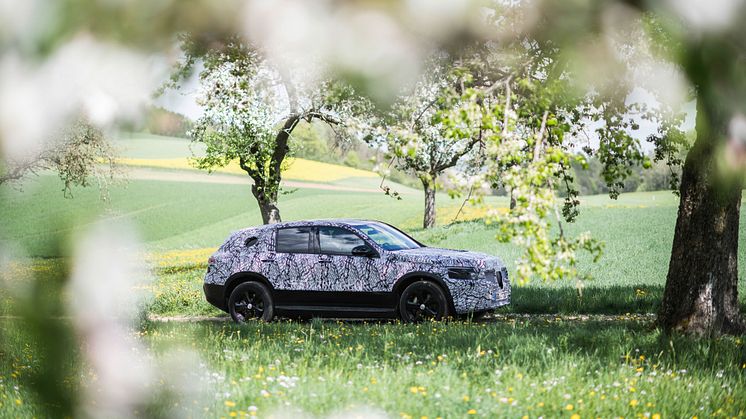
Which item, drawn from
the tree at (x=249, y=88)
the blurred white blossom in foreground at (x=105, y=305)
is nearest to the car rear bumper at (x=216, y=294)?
the tree at (x=249, y=88)

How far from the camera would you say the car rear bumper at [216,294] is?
12.5 m

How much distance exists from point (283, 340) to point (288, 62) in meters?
7.63

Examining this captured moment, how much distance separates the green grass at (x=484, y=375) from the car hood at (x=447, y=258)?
9.01 ft

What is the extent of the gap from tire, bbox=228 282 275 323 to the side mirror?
1467 mm

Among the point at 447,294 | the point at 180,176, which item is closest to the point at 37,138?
the point at 447,294

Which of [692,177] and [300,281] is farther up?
[692,177]

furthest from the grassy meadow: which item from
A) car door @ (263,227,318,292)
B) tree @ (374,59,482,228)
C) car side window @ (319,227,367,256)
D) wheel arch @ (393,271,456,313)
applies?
car side window @ (319,227,367,256)

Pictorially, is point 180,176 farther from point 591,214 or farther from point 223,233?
point 591,214

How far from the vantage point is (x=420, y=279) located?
11.9 m

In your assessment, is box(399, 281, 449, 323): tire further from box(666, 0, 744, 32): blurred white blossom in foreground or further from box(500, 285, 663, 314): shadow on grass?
box(666, 0, 744, 32): blurred white blossom in foreground

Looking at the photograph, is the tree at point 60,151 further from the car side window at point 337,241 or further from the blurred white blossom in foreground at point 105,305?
the car side window at point 337,241

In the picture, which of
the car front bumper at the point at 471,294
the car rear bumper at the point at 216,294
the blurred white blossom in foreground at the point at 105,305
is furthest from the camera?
the car rear bumper at the point at 216,294

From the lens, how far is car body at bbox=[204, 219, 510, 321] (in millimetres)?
11656

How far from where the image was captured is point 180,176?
4891 centimetres
